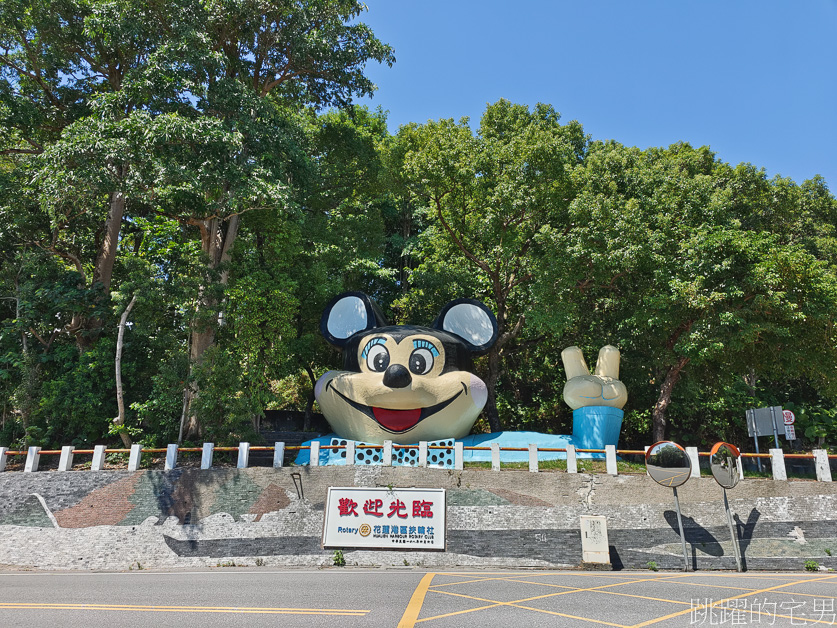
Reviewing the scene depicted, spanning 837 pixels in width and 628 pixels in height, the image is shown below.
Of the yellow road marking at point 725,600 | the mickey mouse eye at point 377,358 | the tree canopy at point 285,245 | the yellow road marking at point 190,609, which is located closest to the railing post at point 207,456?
the tree canopy at point 285,245

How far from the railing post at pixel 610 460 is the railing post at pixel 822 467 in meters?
4.29

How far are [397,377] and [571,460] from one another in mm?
4423

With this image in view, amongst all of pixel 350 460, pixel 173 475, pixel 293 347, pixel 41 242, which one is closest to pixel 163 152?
pixel 41 242

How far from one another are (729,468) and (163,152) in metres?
15.1

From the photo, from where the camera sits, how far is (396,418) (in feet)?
43.0

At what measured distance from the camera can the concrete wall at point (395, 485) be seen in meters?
10.4

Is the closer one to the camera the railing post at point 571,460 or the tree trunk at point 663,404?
the railing post at point 571,460

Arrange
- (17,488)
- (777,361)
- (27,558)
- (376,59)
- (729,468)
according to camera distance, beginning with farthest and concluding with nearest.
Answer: (376,59) → (777,361) → (17,488) → (27,558) → (729,468)

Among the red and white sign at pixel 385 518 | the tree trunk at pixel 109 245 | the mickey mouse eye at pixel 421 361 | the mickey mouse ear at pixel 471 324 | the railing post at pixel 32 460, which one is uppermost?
the tree trunk at pixel 109 245

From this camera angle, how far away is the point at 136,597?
6.68 m

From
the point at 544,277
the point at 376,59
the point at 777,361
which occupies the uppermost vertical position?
the point at 376,59

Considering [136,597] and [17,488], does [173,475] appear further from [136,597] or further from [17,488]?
[136,597]

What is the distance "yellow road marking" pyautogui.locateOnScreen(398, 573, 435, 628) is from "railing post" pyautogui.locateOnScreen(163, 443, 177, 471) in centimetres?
685

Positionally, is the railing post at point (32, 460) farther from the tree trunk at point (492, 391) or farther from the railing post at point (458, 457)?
the tree trunk at point (492, 391)
